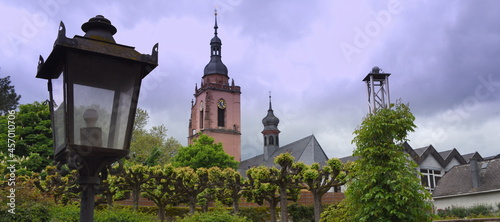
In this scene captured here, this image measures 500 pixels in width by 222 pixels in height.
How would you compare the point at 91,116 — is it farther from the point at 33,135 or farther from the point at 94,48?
the point at 33,135

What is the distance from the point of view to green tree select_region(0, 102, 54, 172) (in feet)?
88.5

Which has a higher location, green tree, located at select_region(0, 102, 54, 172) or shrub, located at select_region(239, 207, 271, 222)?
green tree, located at select_region(0, 102, 54, 172)

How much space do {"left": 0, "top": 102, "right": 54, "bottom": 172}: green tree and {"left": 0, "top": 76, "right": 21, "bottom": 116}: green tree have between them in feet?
49.9

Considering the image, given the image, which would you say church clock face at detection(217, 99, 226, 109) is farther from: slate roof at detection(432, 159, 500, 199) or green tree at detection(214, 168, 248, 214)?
green tree at detection(214, 168, 248, 214)

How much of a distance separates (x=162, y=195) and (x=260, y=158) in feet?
152

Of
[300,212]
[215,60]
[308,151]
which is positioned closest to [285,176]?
[300,212]

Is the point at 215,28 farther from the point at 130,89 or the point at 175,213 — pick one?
the point at 130,89

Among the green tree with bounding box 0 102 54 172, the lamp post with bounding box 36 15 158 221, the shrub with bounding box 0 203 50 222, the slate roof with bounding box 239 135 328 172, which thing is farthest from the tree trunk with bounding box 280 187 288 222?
the slate roof with bounding box 239 135 328 172

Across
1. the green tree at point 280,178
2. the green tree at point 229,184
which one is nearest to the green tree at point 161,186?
the green tree at point 229,184

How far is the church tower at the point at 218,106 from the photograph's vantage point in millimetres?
70625

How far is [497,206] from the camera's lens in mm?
26328

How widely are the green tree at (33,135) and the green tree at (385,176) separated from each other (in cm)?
2076

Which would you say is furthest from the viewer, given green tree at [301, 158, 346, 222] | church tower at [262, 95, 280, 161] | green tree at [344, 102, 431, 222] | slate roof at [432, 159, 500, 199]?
church tower at [262, 95, 280, 161]

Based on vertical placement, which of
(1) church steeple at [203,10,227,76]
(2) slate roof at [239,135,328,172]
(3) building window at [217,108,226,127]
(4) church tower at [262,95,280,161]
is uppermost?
(1) church steeple at [203,10,227,76]
